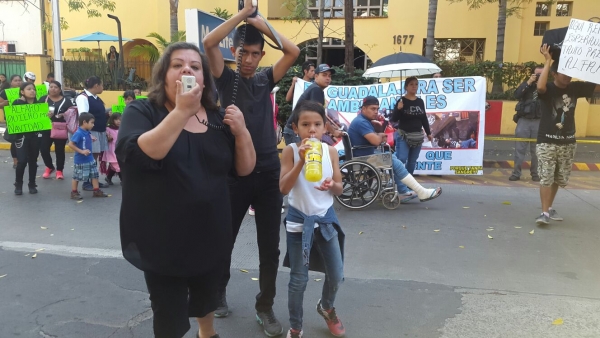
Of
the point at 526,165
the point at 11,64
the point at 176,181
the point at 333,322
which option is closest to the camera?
the point at 176,181

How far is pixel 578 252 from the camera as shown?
5.02m

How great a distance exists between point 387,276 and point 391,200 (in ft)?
7.83

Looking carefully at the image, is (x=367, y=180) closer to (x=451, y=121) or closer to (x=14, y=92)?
(x=451, y=121)

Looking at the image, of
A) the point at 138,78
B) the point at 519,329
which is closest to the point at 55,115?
the point at 519,329

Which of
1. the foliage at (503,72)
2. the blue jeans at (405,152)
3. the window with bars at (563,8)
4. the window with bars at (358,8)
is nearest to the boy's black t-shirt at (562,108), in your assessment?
the blue jeans at (405,152)

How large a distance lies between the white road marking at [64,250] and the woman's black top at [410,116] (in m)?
4.33

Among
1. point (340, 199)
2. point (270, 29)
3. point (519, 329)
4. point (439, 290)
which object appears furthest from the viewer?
point (340, 199)

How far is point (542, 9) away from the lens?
1625cm

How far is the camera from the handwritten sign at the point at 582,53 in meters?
5.16

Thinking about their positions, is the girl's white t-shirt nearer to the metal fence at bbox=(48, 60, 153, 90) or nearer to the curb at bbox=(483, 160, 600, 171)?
the curb at bbox=(483, 160, 600, 171)

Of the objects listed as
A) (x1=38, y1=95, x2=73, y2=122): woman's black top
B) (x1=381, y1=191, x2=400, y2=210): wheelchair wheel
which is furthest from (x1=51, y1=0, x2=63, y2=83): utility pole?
(x1=381, y1=191, x2=400, y2=210): wheelchair wheel

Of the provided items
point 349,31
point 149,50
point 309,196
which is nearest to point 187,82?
point 309,196

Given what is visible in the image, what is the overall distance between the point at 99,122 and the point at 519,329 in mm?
6691

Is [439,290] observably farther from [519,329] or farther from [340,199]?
[340,199]
